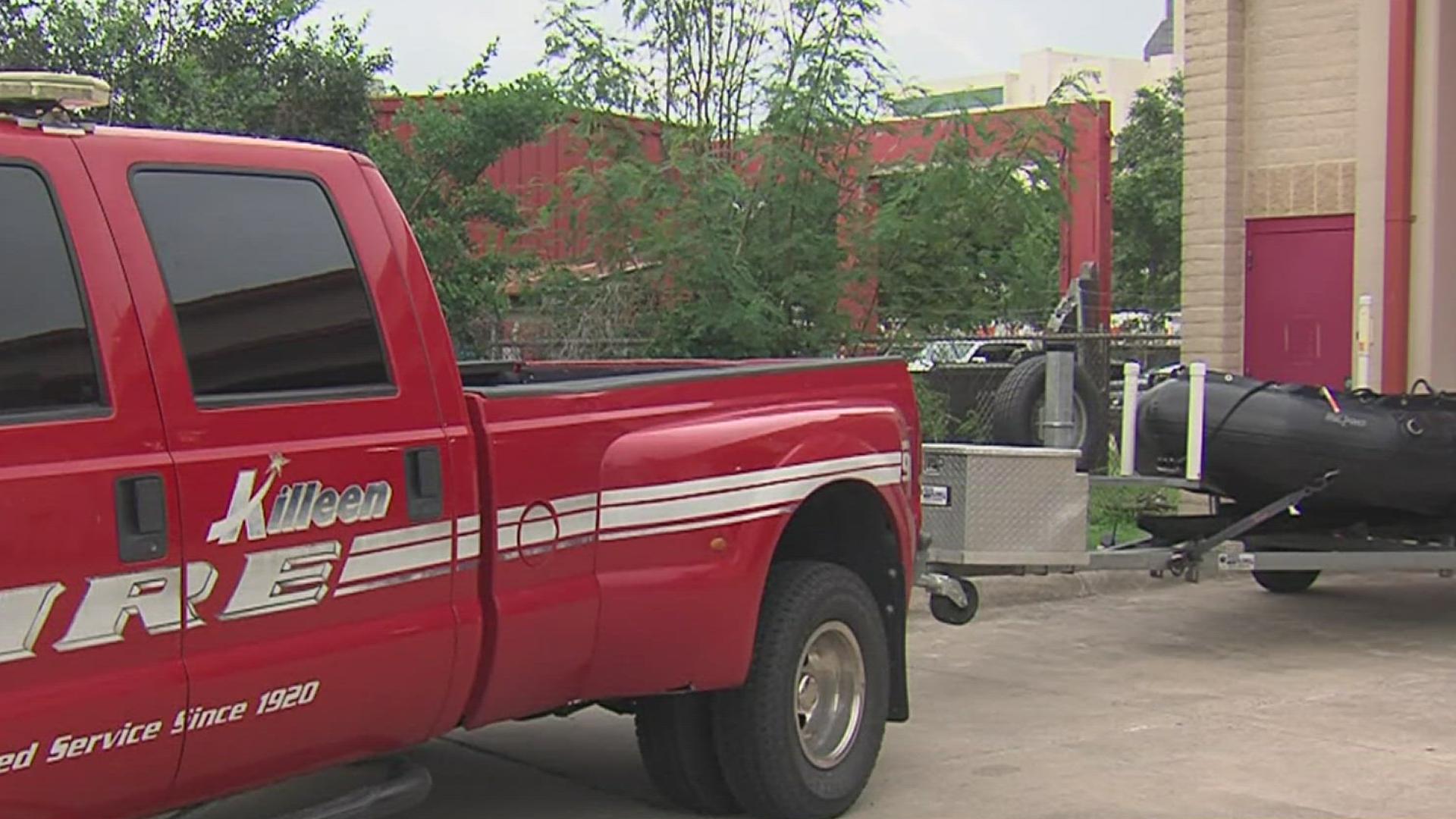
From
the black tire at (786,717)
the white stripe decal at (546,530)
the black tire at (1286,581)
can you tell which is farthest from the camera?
the black tire at (1286,581)

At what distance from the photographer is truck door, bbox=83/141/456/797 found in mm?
3924

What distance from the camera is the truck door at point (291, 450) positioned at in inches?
154

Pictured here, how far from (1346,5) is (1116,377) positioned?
5557 mm

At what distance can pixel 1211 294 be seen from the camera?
1259 cm

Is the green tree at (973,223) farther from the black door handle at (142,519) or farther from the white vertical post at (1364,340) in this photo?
the black door handle at (142,519)

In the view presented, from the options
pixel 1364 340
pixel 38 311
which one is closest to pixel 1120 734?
pixel 38 311

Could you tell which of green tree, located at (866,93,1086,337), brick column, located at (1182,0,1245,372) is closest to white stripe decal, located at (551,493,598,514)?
green tree, located at (866,93,1086,337)

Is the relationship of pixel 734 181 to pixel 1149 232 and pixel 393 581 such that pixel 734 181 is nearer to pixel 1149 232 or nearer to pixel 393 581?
pixel 393 581

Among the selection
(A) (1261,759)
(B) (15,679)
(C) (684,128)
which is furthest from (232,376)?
(C) (684,128)

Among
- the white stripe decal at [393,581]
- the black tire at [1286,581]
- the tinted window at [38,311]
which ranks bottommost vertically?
the black tire at [1286,581]

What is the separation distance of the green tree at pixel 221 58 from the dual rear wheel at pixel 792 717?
7306 mm

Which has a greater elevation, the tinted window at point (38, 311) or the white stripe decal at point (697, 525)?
the tinted window at point (38, 311)

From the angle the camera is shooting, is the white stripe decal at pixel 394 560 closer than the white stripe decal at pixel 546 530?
Yes

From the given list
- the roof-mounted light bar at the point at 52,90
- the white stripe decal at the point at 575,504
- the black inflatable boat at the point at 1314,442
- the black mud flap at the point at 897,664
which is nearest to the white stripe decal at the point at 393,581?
the white stripe decal at the point at 575,504
